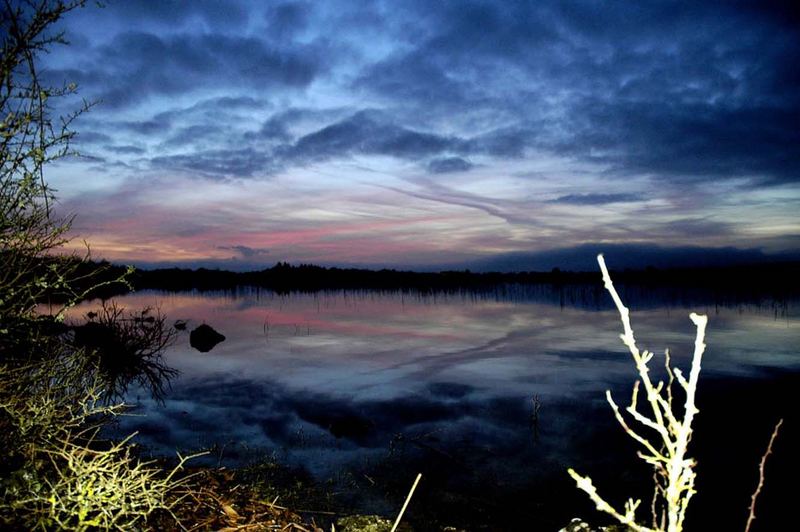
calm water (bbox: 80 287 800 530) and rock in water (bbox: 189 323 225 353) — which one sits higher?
rock in water (bbox: 189 323 225 353)

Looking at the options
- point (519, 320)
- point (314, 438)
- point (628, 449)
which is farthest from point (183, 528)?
point (519, 320)

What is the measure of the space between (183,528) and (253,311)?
1444 inches

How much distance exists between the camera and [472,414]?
1183cm

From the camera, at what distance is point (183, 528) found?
392cm

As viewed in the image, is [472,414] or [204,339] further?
[204,339]

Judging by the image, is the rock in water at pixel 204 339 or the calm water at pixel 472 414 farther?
the rock in water at pixel 204 339

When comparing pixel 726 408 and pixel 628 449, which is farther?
pixel 726 408

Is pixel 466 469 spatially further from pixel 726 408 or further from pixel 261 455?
pixel 726 408

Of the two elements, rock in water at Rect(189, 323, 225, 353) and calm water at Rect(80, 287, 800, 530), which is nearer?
calm water at Rect(80, 287, 800, 530)

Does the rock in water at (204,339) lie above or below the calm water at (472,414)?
above

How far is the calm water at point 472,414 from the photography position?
25.2 feet

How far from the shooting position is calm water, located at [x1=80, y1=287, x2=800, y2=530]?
767 cm

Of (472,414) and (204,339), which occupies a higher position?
(204,339)

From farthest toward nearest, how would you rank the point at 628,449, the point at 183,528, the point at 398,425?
the point at 398,425 → the point at 628,449 → the point at 183,528
